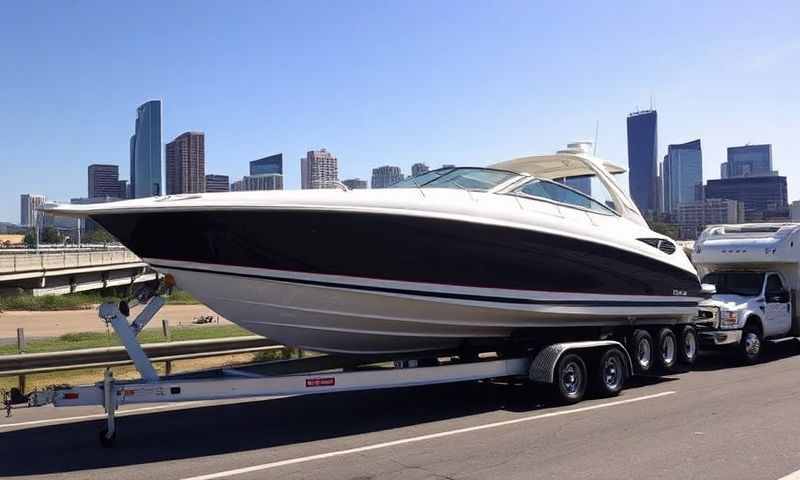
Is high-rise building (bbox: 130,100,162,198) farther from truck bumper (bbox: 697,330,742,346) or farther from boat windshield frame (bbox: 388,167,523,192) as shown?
truck bumper (bbox: 697,330,742,346)

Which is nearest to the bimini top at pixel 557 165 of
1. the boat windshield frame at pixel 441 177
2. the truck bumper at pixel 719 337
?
the boat windshield frame at pixel 441 177

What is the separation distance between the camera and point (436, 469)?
6051 millimetres

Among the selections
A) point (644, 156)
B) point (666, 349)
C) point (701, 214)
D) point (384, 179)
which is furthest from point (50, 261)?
point (644, 156)

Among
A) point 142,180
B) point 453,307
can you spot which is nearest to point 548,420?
point 453,307

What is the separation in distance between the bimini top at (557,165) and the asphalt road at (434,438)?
3.90 meters

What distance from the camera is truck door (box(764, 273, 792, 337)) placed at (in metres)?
13.5

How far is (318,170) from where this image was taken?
10586 millimetres

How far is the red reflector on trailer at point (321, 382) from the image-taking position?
7387 mm

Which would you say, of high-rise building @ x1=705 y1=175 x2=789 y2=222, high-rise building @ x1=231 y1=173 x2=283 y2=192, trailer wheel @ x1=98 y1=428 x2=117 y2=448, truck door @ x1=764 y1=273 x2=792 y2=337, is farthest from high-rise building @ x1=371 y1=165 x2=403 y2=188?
high-rise building @ x1=705 y1=175 x2=789 y2=222

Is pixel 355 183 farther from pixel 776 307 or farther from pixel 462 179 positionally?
pixel 776 307

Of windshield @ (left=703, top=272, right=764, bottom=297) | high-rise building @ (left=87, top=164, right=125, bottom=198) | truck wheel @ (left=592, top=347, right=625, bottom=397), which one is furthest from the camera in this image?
high-rise building @ (left=87, top=164, right=125, bottom=198)

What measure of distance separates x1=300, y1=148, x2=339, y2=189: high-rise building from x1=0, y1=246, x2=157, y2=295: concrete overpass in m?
23.3

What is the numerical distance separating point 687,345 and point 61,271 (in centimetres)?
4118

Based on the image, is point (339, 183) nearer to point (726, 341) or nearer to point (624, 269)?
point (624, 269)
